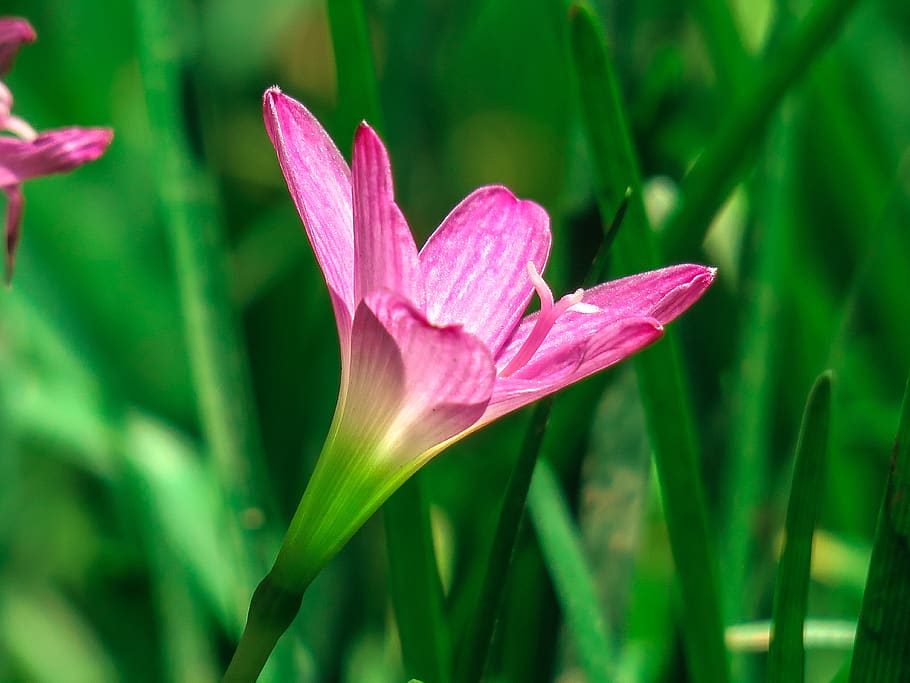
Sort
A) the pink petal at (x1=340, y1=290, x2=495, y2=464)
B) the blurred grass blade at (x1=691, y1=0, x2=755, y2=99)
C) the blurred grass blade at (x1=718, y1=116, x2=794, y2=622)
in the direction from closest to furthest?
the pink petal at (x1=340, y1=290, x2=495, y2=464), the blurred grass blade at (x1=718, y1=116, x2=794, y2=622), the blurred grass blade at (x1=691, y1=0, x2=755, y2=99)

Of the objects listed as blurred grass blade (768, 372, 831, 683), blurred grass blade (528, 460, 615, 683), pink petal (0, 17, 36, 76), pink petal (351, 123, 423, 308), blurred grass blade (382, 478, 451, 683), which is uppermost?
pink petal (0, 17, 36, 76)

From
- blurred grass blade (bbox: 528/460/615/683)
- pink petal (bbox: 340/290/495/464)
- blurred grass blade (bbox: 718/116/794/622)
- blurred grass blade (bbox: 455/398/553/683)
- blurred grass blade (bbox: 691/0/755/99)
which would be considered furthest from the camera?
blurred grass blade (bbox: 691/0/755/99)

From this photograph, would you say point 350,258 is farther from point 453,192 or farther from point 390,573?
point 453,192

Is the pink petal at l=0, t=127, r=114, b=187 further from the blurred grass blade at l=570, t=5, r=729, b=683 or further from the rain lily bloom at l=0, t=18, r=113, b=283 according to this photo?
the blurred grass blade at l=570, t=5, r=729, b=683

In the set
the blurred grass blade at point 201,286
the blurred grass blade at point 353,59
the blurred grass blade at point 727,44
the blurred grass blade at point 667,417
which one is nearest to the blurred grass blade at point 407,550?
the blurred grass blade at point 353,59

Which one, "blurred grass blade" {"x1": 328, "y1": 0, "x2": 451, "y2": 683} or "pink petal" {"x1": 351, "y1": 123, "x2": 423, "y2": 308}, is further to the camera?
"blurred grass blade" {"x1": 328, "y1": 0, "x2": 451, "y2": 683}

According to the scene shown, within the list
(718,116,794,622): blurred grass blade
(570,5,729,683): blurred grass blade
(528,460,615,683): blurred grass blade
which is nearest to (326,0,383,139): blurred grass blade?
(570,5,729,683): blurred grass blade

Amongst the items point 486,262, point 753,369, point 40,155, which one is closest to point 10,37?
point 40,155

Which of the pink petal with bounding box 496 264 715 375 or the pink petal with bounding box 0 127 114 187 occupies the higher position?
the pink petal with bounding box 0 127 114 187
